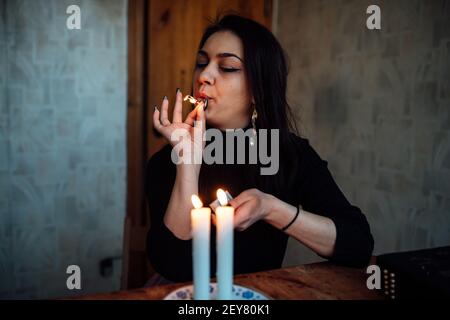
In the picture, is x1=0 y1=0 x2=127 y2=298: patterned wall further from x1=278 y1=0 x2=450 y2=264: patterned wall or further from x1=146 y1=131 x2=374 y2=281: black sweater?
x1=278 y1=0 x2=450 y2=264: patterned wall

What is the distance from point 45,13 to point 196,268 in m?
1.84

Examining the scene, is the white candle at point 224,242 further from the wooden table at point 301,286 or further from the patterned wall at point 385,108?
the patterned wall at point 385,108

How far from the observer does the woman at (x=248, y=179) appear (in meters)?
1.07

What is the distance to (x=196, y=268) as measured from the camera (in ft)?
1.99

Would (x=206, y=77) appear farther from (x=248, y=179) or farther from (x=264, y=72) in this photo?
(x=248, y=179)

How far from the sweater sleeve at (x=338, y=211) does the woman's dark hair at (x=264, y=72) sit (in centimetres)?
8

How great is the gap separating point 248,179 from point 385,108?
71 centimetres

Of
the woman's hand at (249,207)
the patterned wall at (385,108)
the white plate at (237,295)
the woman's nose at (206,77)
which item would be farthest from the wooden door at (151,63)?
the white plate at (237,295)

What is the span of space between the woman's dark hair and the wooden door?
35.8 inches

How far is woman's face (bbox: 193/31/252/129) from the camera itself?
1278 millimetres

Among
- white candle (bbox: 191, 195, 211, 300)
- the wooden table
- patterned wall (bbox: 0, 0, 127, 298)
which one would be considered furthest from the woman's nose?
patterned wall (bbox: 0, 0, 127, 298)
